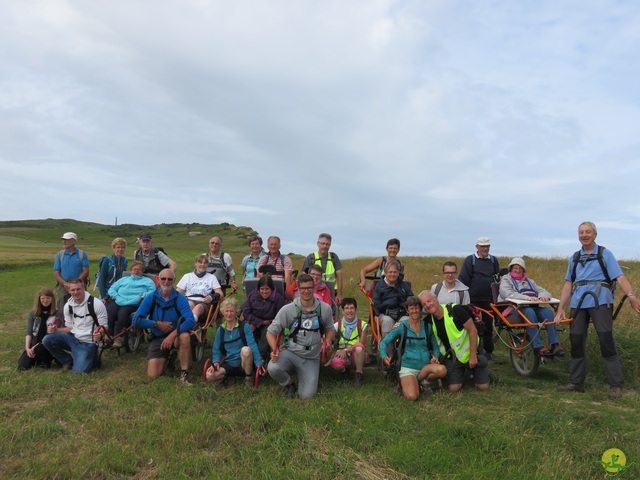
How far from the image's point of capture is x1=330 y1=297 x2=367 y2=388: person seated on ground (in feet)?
19.2

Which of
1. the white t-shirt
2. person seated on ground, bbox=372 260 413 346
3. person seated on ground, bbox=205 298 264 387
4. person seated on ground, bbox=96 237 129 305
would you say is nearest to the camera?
person seated on ground, bbox=205 298 264 387

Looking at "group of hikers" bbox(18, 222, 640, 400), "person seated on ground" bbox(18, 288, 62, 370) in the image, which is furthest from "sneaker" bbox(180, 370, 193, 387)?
"person seated on ground" bbox(18, 288, 62, 370)

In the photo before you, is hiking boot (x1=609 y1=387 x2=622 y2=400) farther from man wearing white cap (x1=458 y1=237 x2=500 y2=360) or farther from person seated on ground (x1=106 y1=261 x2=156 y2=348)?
person seated on ground (x1=106 y1=261 x2=156 y2=348)

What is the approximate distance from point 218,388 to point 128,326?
2543 millimetres

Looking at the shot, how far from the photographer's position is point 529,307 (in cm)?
652

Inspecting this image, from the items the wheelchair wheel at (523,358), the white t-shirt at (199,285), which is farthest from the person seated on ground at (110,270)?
the wheelchair wheel at (523,358)

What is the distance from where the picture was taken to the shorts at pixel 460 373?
5.58 meters

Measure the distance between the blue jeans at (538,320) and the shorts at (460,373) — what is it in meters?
1.08

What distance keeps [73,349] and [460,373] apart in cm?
546

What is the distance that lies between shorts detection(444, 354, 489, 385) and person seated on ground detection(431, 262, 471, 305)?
1134 mm

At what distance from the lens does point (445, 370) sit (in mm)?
5445

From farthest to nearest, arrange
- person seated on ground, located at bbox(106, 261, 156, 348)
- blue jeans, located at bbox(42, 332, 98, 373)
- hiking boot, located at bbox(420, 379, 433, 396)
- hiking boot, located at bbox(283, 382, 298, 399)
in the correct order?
1. person seated on ground, located at bbox(106, 261, 156, 348)
2. blue jeans, located at bbox(42, 332, 98, 373)
3. hiking boot, located at bbox(420, 379, 433, 396)
4. hiking boot, located at bbox(283, 382, 298, 399)

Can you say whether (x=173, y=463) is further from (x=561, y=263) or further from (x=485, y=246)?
(x=561, y=263)

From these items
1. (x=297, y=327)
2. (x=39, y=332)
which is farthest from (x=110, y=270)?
(x=297, y=327)
